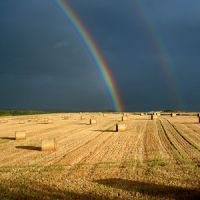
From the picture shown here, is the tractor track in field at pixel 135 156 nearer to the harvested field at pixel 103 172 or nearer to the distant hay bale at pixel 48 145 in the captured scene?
the harvested field at pixel 103 172

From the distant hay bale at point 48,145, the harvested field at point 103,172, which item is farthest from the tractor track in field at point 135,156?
the distant hay bale at point 48,145

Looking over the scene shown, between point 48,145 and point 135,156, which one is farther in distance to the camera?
point 48,145

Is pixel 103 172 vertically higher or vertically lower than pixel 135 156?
lower

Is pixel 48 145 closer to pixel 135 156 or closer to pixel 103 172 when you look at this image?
pixel 135 156

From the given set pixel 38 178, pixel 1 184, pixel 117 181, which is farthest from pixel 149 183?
pixel 1 184

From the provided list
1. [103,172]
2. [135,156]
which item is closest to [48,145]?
[135,156]

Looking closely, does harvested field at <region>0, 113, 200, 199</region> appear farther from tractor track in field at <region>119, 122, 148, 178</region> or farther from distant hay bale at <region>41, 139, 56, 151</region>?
distant hay bale at <region>41, 139, 56, 151</region>

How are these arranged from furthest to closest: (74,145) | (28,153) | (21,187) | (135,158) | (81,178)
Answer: (74,145)
(28,153)
(135,158)
(81,178)
(21,187)

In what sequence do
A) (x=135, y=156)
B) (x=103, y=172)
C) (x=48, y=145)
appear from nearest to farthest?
(x=103, y=172), (x=135, y=156), (x=48, y=145)

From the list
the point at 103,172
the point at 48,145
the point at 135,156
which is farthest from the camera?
the point at 48,145

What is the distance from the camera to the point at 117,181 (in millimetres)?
12852

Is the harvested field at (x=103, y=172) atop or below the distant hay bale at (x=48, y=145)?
below

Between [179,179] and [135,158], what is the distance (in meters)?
4.70

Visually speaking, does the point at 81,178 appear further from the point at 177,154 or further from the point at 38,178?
the point at 177,154
